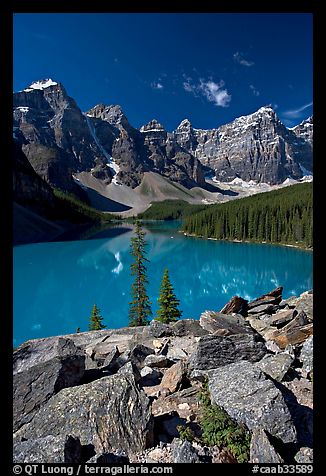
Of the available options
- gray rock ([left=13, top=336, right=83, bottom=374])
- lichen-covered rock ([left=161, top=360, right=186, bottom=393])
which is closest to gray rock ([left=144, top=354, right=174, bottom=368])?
lichen-covered rock ([left=161, top=360, right=186, bottom=393])

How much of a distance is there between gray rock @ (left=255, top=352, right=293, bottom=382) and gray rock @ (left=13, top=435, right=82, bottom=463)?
4808 millimetres

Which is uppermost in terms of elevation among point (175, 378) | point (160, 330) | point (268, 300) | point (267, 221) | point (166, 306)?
point (267, 221)

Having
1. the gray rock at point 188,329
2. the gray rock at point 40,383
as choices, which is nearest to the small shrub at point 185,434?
the gray rock at point 40,383

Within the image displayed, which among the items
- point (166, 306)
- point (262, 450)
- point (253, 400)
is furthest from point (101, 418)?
point (166, 306)

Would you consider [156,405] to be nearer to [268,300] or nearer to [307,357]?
[307,357]

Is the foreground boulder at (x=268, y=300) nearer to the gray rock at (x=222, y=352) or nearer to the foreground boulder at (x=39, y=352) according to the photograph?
the gray rock at (x=222, y=352)

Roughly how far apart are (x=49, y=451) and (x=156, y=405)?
3136 mm

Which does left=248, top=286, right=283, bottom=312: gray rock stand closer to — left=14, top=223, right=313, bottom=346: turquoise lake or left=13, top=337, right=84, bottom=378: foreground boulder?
left=13, top=337, right=84, bottom=378: foreground boulder

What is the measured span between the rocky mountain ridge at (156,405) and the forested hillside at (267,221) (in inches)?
2990

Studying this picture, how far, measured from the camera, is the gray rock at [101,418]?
4574mm

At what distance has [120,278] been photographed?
50156 mm
